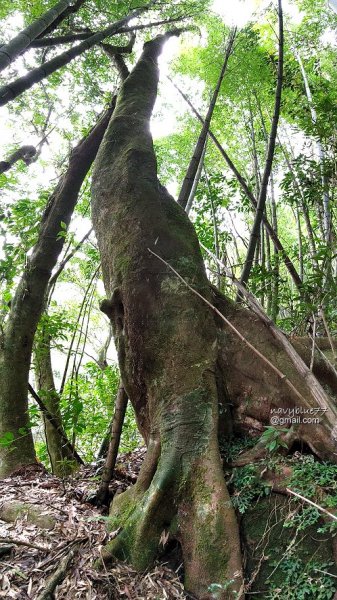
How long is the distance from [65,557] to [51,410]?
238 centimetres

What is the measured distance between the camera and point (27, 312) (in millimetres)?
4086

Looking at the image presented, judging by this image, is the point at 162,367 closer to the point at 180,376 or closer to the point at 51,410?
the point at 180,376

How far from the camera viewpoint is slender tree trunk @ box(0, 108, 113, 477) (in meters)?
3.73

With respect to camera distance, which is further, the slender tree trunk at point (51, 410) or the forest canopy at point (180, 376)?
the slender tree trunk at point (51, 410)

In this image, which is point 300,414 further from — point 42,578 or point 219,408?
point 42,578

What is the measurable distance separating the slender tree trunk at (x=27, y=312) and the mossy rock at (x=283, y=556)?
208cm

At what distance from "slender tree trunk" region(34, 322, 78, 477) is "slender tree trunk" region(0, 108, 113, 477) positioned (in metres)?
0.23

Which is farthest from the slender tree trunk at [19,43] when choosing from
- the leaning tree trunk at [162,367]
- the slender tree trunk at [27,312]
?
the slender tree trunk at [27,312]

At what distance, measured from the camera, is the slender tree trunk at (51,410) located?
382 centimetres

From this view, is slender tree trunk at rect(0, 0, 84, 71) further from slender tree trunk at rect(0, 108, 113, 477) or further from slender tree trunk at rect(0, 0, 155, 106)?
slender tree trunk at rect(0, 108, 113, 477)

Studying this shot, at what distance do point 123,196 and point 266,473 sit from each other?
2098 millimetres

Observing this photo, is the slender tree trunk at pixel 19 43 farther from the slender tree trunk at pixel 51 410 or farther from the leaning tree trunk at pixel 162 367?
the slender tree trunk at pixel 51 410

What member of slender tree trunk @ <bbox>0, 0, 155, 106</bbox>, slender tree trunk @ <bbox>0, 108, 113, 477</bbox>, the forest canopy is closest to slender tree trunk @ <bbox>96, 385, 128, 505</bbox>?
the forest canopy

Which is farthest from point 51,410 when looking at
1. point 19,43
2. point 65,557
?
point 19,43
